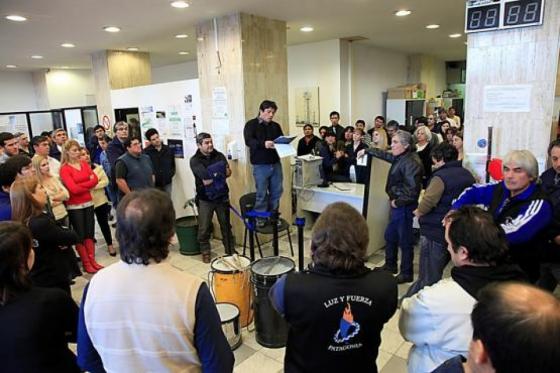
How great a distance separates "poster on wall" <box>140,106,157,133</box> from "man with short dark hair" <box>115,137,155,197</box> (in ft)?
4.77

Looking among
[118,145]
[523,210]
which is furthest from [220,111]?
[523,210]

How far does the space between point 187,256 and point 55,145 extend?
9.12 ft

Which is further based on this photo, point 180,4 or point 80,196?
point 80,196

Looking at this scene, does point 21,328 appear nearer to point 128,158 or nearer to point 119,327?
point 119,327

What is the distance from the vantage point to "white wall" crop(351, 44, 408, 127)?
783 cm

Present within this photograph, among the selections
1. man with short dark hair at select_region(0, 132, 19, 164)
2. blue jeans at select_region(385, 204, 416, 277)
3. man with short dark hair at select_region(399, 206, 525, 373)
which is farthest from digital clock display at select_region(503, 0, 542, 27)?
man with short dark hair at select_region(0, 132, 19, 164)

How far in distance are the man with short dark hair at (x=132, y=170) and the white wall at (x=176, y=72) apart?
215 inches

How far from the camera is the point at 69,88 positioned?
A: 387 inches

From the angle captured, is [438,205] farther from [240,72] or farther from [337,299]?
[240,72]

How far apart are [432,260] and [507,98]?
1.42 m

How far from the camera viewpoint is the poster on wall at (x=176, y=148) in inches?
223

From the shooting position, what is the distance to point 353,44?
751 centimetres

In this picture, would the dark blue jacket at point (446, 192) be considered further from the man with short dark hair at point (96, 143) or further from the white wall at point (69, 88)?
the white wall at point (69, 88)

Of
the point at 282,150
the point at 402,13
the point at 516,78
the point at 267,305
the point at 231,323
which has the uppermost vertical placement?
the point at 402,13
